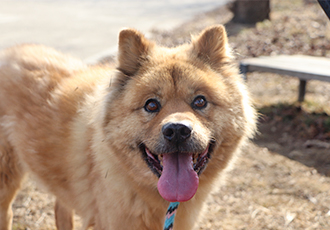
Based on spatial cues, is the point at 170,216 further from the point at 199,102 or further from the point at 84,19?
the point at 84,19

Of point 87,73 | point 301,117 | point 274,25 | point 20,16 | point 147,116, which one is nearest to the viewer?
point 147,116

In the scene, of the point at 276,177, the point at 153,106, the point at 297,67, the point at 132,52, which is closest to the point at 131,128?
the point at 153,106

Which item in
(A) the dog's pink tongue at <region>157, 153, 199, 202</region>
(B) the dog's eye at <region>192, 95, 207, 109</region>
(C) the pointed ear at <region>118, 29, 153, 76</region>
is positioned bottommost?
(A) the dog's pink tongue at <region>157, 153, 199, 202</region>

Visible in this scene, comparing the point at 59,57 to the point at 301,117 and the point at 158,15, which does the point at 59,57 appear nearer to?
the point at 301,117

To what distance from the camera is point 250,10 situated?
10055 mm

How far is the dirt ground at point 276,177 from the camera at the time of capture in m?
3.92

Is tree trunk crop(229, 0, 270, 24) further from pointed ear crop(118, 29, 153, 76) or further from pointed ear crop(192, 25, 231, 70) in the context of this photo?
pointed ear crop(118, 29, 153, 76)

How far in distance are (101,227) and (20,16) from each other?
476 inches

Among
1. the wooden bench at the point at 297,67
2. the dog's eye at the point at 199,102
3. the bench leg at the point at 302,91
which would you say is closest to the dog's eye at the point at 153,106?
the dog's eye at the point at 199,102

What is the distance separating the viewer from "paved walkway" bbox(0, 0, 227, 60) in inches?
392

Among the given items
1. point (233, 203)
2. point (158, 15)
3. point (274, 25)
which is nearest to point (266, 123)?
point (233, 203)

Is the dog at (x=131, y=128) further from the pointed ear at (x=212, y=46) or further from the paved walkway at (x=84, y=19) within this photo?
the paved walkway at (x=84, y=19)

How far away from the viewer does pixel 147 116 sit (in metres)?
2.79

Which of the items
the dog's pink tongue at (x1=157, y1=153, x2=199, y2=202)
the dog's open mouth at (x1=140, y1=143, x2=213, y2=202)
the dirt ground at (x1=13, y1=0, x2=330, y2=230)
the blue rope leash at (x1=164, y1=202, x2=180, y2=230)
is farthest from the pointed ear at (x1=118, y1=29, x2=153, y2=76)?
the blue rope leash at (x1=164, y1=202, x2=180, y2=230)
